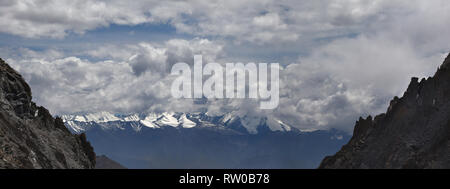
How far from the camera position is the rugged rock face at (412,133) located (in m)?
105

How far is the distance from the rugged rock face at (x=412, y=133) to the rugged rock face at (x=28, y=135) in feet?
252

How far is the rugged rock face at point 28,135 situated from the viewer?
110 meters

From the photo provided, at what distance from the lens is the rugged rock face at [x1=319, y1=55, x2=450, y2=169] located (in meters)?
105

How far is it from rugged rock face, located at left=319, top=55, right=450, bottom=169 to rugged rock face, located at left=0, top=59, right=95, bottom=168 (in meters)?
76.8

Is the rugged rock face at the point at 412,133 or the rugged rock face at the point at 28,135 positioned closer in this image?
the rugged rock face at the point at 412,133

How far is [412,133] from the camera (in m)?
116
